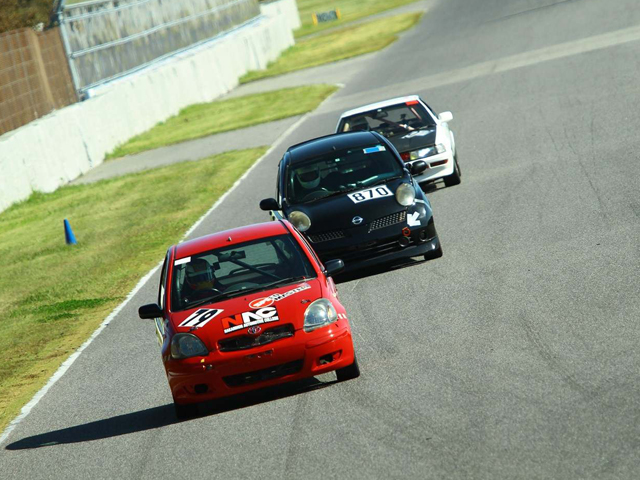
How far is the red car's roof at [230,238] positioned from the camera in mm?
9430

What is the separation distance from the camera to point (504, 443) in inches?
251

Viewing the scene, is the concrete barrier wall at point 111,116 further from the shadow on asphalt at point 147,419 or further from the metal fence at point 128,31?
the shadow on asphalt at point 147,419

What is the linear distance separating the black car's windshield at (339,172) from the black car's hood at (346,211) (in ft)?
1.13

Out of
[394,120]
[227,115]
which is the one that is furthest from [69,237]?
[227,115]

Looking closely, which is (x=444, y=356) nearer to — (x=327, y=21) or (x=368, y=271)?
(x=368, y=271)

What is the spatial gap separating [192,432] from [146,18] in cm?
3667

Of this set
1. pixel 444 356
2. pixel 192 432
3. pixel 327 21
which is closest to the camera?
pixel 192 432

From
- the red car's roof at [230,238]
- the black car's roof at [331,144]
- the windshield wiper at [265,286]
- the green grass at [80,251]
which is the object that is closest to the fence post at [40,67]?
the green grass at [80,251]

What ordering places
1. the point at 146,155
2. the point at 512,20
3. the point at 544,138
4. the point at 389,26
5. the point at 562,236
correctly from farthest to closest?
the point at 389,26, the point at 512,20, the point at 146,155, the point at 544,138, the point at 562,236

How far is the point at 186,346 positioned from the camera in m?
8.40

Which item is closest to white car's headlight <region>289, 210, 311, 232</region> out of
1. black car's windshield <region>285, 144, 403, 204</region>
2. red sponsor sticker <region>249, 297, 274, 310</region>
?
black car's windshield <region>285, 144, 403, 204</region>

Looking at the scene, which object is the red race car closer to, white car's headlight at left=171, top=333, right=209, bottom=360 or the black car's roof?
white car's headlight at left=171, top=333, right=209, bottom=360

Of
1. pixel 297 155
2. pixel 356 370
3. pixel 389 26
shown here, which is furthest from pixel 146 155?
pixel 389 26

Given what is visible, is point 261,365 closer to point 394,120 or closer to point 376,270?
point 376,270
